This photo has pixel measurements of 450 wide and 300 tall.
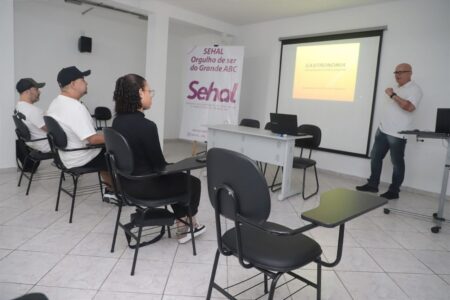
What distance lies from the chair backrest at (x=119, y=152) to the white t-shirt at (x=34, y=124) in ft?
6.12

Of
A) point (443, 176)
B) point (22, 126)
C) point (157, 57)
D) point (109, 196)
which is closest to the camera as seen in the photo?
point (443, 176)

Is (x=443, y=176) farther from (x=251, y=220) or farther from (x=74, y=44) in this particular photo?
(x=74, y=44)

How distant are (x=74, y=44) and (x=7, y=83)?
2370 millimetres

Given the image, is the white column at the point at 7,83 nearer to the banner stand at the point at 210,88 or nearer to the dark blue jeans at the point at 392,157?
the banner stand at the point at 210,88

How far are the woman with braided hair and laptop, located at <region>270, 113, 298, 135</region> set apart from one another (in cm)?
178

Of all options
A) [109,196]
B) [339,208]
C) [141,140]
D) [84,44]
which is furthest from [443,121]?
[84,44]

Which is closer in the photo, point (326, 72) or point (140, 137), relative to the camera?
point (140, 137)

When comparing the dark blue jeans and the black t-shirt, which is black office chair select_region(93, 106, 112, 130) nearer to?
the black t-shirt

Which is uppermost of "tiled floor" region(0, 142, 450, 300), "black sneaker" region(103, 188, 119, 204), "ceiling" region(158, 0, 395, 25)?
"ceiling" region(158, 0, 395, 25)

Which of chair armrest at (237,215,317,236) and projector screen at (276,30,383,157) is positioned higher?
projector screen at (276,30,383,157)

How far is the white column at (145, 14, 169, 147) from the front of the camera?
5.07 meters

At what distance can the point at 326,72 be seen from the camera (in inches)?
201

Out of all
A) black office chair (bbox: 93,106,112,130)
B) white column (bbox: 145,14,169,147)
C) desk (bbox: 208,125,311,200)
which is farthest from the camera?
black office chair (bbox: 93,106,112,130)

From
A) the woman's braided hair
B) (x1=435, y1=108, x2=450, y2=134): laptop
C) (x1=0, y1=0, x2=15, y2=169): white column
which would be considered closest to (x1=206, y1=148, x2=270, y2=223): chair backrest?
the woman's braided hair
